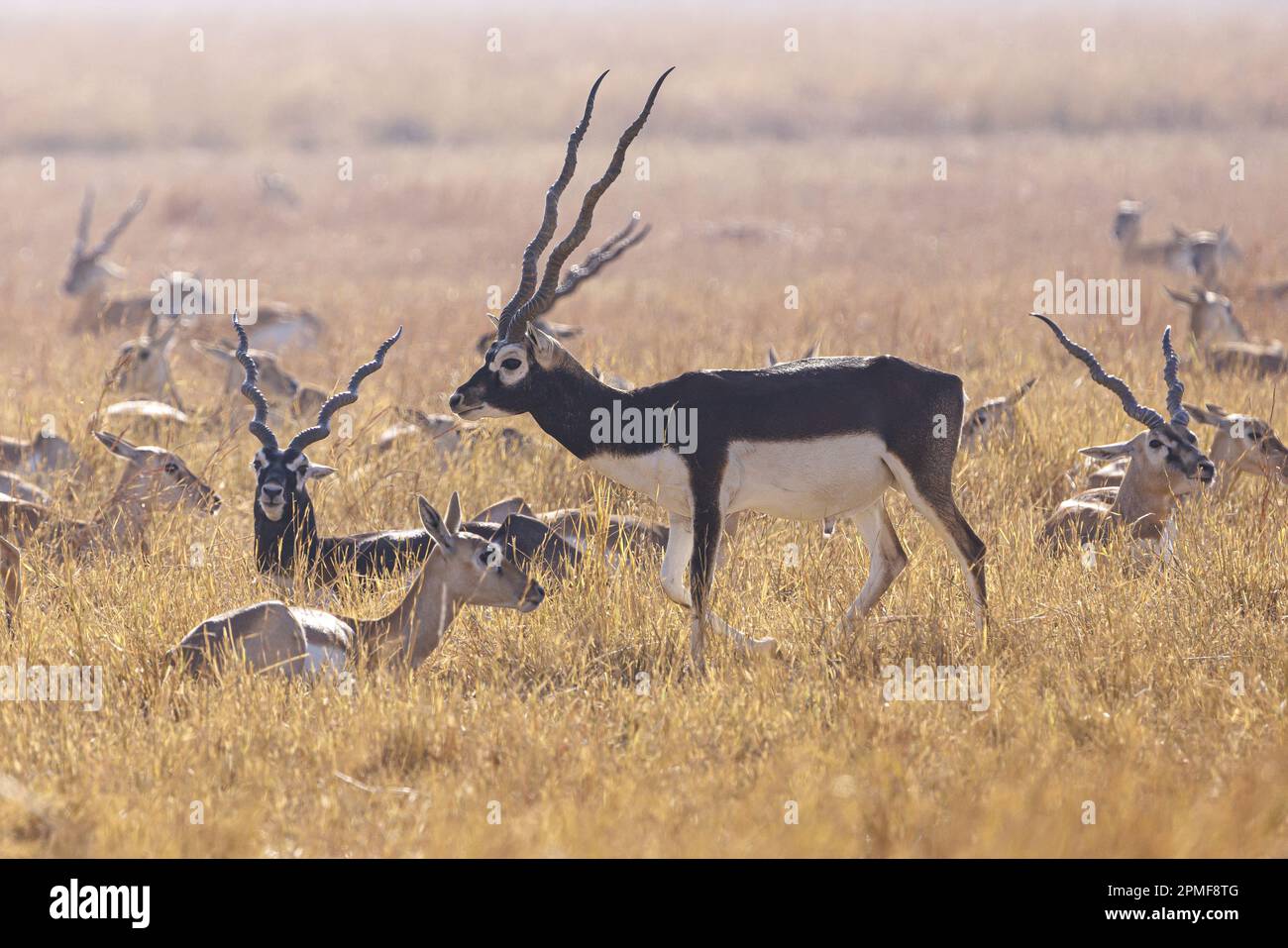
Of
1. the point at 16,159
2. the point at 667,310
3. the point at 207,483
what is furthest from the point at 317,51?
the point at 207,483

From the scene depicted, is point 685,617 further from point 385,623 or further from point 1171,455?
point 1171,455

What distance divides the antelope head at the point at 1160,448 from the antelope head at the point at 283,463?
2910mm

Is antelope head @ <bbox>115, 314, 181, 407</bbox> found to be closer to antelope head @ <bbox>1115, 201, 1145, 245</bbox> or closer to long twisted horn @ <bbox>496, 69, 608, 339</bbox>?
A: long twisted horn @ <bbox>496, 69, 608, 339</bbox>

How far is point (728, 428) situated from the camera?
5.56 m

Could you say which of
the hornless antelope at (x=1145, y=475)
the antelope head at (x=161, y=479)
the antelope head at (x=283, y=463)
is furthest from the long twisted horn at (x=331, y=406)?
the hornless antelope at (x=1145, y=475)

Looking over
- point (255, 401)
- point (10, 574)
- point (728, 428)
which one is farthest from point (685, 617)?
point (10, 574)

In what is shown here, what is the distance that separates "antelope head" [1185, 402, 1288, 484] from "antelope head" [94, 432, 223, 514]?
4605 millimetres

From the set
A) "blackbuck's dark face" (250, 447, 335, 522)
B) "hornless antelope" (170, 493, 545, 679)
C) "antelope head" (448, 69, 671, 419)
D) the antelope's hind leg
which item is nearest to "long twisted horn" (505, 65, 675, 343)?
"antelope head" (448, 69, 671, 419)

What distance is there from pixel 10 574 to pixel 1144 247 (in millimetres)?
14031

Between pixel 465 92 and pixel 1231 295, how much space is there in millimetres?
33610

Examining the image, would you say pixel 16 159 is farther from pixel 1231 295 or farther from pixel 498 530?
pixel 498 530

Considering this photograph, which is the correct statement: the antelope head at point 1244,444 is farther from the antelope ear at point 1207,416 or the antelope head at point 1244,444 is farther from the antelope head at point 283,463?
the antelope head at point 283,463

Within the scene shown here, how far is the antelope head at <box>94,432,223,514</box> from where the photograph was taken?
7402 mm
